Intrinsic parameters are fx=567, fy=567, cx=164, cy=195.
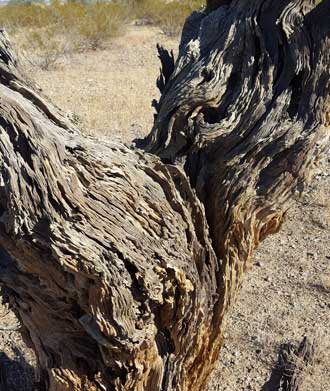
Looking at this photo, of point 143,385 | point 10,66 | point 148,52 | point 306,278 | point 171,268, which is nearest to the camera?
point 10,66

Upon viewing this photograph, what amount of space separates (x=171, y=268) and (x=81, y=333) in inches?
20.0

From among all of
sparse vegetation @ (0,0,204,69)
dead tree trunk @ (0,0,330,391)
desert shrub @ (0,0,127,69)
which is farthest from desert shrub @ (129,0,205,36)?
dead tree trunk @ (0,0,330,391)

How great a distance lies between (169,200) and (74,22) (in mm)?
14005

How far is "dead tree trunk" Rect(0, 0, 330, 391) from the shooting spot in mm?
2055

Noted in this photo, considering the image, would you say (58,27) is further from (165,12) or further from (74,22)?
(165,12)

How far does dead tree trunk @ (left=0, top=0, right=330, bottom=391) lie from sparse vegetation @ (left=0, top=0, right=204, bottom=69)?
9.98m

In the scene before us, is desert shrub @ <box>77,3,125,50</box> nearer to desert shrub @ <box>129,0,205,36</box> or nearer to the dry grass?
the dry grass

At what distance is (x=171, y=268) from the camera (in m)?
2.33

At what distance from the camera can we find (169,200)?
2.39 m

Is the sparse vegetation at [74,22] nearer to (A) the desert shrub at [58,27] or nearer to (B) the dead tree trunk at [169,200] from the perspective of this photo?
(A) the desert shrub at [58,27]

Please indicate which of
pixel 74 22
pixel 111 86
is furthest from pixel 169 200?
pixel 74 22

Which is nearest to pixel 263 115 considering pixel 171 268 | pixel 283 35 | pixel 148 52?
pixel 283 35

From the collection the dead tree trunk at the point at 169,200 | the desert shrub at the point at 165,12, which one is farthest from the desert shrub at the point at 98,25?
the dead tree trunk at the point at 169,200

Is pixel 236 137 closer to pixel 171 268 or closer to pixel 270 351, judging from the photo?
pixel 171 268
